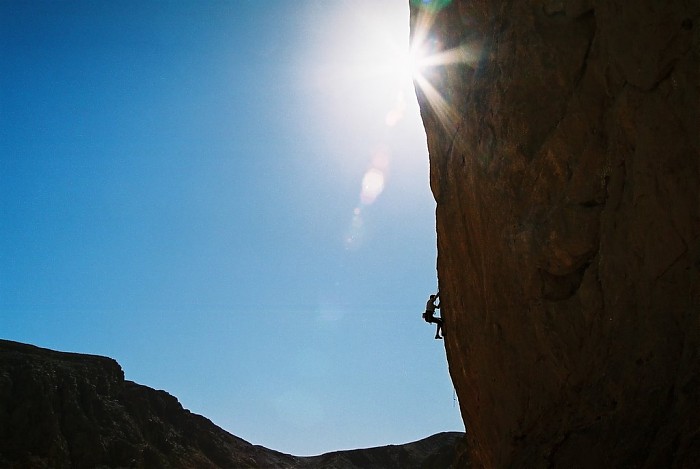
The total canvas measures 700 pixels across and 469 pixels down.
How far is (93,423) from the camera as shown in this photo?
64250 millimetres

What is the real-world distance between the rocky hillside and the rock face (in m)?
41.7

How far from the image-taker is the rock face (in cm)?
795

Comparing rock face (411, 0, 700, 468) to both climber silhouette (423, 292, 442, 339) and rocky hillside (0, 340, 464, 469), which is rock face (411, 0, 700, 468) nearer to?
climber silhouette (423, 292, 442, 339)

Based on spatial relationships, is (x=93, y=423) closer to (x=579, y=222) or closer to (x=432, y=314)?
(x=432, y=314)

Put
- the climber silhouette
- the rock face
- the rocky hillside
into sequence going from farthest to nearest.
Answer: the rocky hillside < the climber silhouette < the rock face

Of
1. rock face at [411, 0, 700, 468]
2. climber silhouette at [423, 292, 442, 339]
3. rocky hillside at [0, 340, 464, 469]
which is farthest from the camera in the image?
rocky hillside at [0, 340, 464, 469]

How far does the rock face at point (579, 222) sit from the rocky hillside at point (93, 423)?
41.7 m

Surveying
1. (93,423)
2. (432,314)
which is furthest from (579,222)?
(93,423)

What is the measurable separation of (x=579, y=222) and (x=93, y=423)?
66.4 m

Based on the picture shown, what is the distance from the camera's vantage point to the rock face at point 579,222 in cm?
795

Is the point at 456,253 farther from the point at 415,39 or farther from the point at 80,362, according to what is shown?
the point at 80,362

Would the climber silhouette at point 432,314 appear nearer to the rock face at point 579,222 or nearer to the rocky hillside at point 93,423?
the rock face at point 579,222

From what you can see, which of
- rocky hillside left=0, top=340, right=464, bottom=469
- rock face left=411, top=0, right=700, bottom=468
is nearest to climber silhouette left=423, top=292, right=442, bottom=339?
rock face left=411, top=0, right=700, bottom=468

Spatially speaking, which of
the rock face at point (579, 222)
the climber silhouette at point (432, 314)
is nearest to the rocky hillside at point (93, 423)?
the climber silhouette at point (432, 314)
